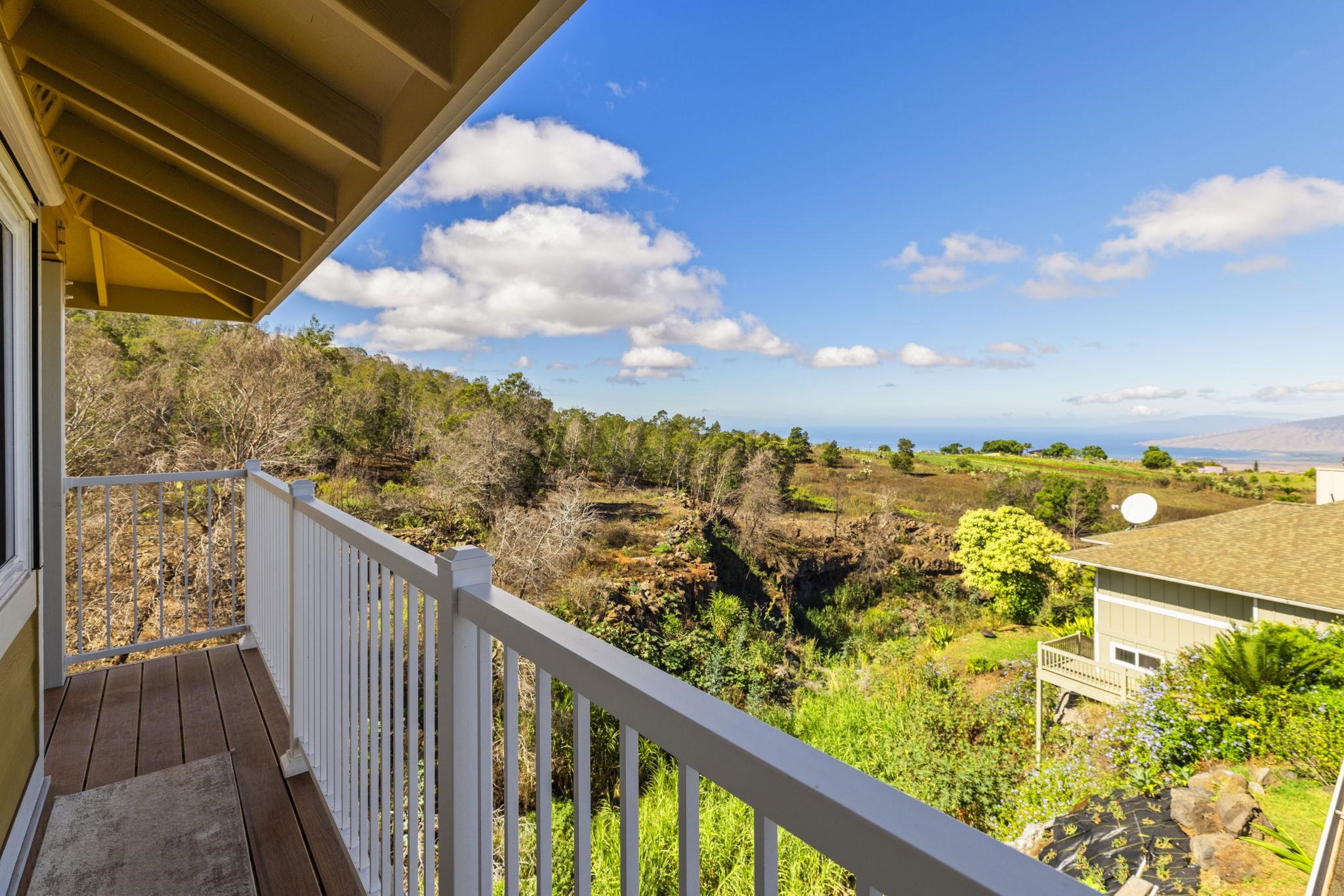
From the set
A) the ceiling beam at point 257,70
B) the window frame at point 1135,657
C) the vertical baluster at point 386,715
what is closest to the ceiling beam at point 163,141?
the ceiling beam at point 257,70

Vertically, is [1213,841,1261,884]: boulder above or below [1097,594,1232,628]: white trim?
below

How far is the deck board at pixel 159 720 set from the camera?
234 cm

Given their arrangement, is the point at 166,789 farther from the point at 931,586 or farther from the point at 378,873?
the point at 931,586

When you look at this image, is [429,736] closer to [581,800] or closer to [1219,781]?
[581,800]

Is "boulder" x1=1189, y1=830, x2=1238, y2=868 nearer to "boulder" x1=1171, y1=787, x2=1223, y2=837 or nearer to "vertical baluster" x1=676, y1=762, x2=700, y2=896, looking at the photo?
"boulder" x1=1171, y1=787, x2=1223, y2=837

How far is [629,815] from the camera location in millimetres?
648

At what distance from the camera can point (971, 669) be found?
13094 millimetres

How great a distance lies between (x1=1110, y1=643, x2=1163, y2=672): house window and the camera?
11203 millimetres

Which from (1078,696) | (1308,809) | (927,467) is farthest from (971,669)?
(927,467)

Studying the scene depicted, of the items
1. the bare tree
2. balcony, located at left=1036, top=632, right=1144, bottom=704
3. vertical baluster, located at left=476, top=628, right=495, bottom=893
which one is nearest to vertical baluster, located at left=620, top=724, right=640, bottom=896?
vertical baluster, located at left=476, top=628, right=495, bottom=893

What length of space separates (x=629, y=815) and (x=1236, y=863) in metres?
8.81

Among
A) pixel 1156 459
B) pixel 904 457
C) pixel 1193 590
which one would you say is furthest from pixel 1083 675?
pixel 1156 459

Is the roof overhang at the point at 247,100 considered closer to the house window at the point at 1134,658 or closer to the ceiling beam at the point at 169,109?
the ceiling beam at the point at 169,109

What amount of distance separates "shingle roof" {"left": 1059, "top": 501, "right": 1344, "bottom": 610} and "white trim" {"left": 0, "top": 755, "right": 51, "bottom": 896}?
46.0 feet
